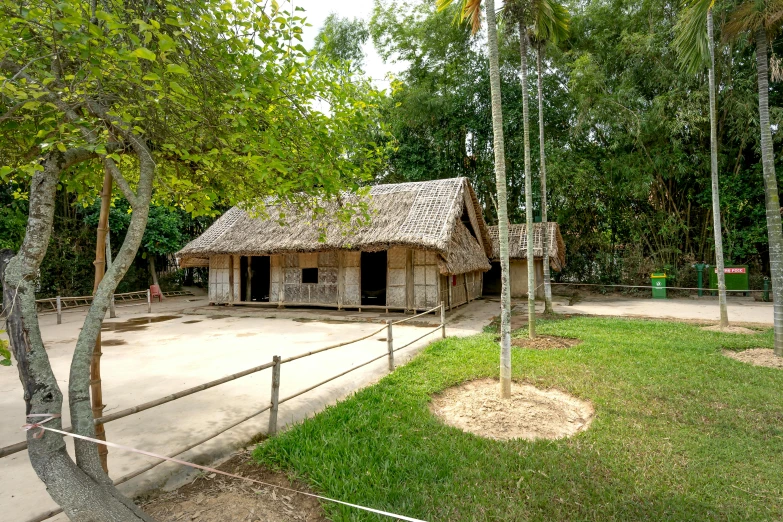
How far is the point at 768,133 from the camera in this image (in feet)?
20.4

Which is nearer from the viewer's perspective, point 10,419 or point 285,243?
point 10,419

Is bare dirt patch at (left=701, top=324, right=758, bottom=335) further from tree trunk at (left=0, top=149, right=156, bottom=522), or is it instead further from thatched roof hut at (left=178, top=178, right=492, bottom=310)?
tree trunk at (left=0, top=149, right=156, bottom=522)

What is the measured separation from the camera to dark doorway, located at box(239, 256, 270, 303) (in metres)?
14.9

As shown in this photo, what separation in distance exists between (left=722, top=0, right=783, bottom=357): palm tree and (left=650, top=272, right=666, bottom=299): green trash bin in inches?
373

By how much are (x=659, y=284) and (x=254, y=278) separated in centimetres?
1613

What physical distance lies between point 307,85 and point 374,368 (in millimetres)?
4267

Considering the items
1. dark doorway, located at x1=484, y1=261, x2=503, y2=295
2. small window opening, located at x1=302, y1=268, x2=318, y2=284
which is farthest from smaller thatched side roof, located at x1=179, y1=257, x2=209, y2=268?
dark doorway, located at x1=484, y1=261, x2=503, y2=295

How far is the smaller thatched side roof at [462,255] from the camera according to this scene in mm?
11008

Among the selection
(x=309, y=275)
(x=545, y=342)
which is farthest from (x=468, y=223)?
(x=545, y=342)

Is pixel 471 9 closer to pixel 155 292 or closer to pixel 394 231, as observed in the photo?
pixel 394 231

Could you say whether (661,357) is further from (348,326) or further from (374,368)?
(348,326)

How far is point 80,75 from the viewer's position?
8.45 feet

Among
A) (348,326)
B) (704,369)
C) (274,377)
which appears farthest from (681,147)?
(274,377)

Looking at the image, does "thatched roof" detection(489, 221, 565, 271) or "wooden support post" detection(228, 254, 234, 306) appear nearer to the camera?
"thatched roof" detection(489, 221, 565, 271)
